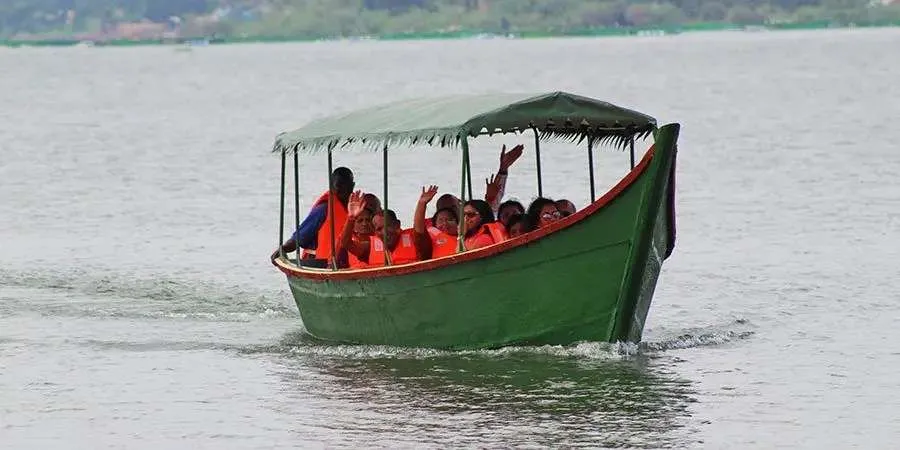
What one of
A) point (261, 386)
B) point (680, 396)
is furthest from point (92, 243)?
point (680, 396)

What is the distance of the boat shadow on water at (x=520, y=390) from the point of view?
15.8 metres

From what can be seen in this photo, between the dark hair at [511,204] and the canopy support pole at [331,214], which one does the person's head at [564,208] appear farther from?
the canopy support pole at [331,214]

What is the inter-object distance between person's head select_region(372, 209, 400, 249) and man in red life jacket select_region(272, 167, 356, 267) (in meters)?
0.50

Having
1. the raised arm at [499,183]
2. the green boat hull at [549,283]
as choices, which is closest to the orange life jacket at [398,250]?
the green boat hull at [549,283]

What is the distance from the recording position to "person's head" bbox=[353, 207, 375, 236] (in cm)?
1955

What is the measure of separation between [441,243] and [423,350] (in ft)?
3.30

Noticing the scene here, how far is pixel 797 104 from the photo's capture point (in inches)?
2963

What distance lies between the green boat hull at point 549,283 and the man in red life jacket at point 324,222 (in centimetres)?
104

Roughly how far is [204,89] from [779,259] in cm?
8875

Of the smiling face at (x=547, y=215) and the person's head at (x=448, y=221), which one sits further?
the person's head at (x=448, y=221)

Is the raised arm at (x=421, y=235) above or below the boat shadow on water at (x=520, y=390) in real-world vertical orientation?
above

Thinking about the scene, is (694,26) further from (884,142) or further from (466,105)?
(466,105)

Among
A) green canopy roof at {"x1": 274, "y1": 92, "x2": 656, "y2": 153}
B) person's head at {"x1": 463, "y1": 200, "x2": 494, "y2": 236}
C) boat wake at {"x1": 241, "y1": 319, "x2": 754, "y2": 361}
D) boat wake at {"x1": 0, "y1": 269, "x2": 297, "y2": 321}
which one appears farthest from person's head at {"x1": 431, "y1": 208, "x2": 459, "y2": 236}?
boat wake at {"x1": 0, "y1": 269, "x2": 297, "y2": 321}

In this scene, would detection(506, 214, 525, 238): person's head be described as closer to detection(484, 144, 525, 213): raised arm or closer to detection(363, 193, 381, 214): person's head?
detection(363, 193, 381, 214): person's head
